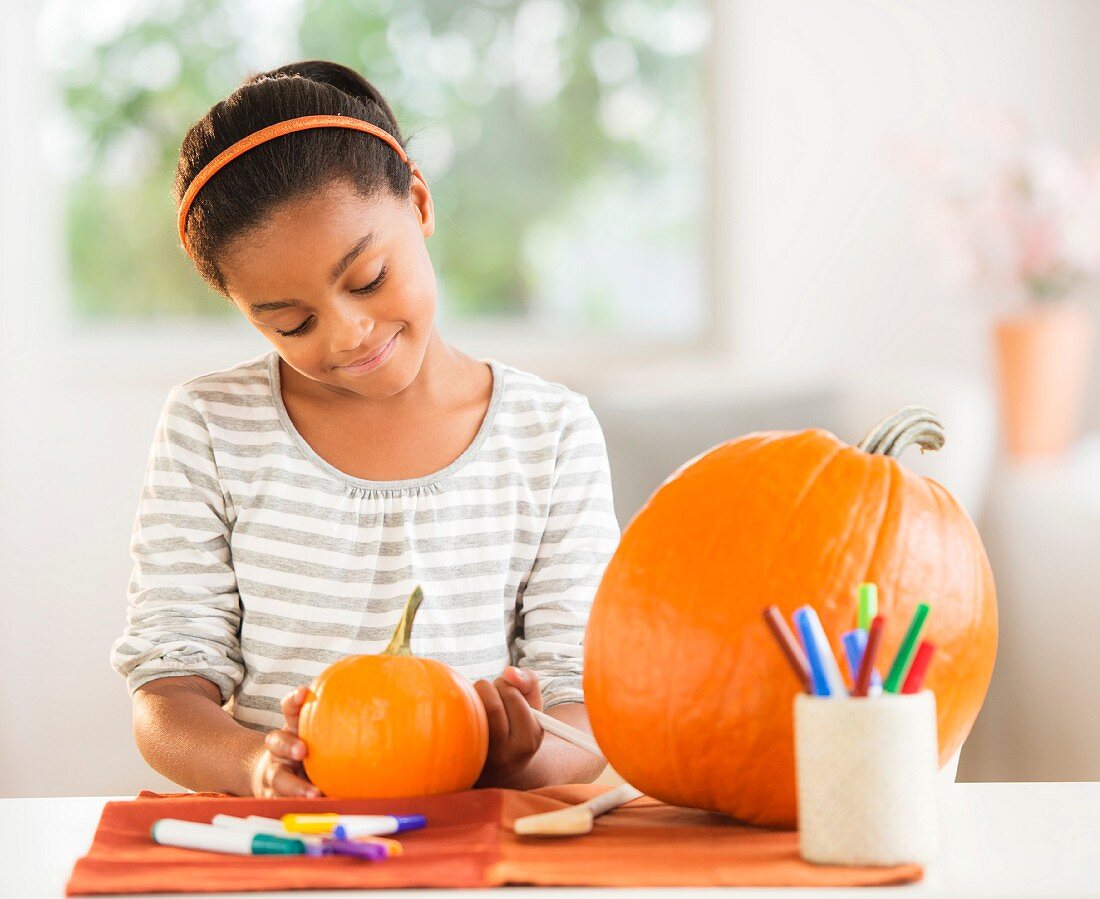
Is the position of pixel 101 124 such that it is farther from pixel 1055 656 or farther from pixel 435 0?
pixel 1055 656

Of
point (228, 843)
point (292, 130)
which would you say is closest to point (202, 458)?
point (292, 130)

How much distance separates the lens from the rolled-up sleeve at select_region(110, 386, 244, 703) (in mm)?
1111

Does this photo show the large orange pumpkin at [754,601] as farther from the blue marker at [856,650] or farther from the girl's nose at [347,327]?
the girl's nose at [347,327]

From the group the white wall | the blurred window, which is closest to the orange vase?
the white wall

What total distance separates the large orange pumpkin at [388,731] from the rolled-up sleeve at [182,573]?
1.28ft

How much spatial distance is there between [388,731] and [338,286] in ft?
1.51

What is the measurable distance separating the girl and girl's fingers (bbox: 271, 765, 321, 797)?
25 centimetres

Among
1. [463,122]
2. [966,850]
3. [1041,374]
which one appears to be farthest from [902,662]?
[463,122]

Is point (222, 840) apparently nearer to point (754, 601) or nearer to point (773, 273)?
point (754, 601)

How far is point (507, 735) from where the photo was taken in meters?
0.82

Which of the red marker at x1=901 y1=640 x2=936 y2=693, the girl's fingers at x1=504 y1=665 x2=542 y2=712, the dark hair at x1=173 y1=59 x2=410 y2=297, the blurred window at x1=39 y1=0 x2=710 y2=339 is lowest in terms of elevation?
the girl's fingers at x1=504 y1=665 x2=542 y2=712

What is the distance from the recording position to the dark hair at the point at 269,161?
3.61 ft

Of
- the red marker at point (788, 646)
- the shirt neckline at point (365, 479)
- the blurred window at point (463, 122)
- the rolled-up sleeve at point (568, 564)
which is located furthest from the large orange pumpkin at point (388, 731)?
the blurred window at point (463, 122)

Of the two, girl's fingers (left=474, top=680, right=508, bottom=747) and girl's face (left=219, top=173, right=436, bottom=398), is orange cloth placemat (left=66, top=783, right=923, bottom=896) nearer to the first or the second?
girl's fingers (left=474, top=680, right=508, bottom=747)
